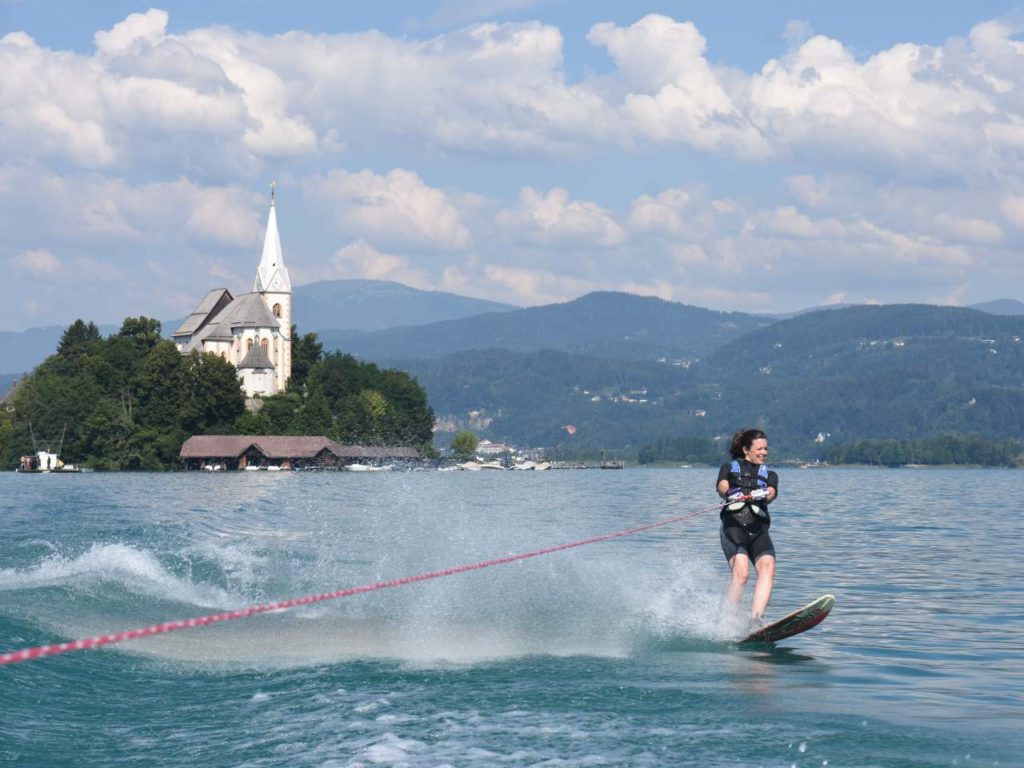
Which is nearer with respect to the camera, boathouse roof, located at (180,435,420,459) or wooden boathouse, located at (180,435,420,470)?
boathouse roof, located at (180,435,420,459)

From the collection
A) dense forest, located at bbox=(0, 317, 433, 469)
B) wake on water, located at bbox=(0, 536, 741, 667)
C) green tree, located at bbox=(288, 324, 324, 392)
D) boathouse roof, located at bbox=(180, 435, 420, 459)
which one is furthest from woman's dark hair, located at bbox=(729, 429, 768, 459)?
green tree, located at bbox=(288, 324, 324, 392)

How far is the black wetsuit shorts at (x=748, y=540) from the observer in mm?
14062

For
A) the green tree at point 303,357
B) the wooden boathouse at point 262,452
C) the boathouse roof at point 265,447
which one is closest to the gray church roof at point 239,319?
the green tree at point 303,357

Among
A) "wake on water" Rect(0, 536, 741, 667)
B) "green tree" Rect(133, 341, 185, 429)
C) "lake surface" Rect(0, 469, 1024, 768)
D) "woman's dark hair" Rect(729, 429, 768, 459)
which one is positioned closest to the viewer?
"lake surface" Rect(0, 469, 1024, 768)

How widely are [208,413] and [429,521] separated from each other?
105229 mm

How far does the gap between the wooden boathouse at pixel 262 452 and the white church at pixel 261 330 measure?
17472mm

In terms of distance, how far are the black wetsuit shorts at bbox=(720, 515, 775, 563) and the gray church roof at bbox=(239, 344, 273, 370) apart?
146 meters

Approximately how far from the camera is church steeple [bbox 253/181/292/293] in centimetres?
17012

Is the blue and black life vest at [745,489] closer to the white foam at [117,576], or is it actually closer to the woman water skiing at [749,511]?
the woman water skiing at [749,511]

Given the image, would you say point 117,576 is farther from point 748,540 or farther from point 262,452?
point 262,452

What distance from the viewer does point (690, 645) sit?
14.0 m

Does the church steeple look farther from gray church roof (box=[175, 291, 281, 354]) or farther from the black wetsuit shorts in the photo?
the black wetsuit shorts

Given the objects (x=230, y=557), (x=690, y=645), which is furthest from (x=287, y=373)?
(x=690, y=645)

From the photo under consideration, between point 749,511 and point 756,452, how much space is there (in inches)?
25.0
